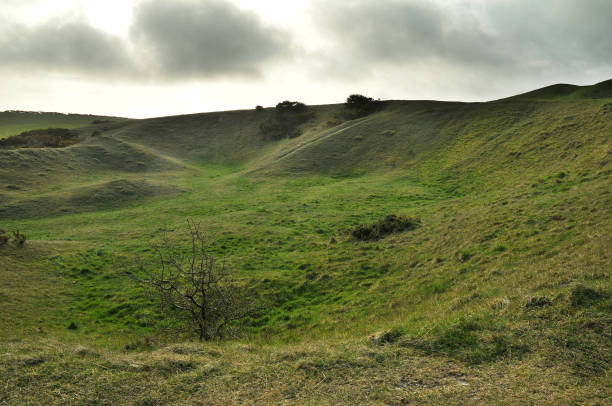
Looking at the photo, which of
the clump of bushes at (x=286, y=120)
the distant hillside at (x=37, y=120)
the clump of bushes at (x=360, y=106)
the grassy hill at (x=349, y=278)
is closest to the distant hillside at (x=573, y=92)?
the grassy hill at (x=349, y=278)

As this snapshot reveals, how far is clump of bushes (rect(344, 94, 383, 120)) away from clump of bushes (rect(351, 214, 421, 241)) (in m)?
51.7

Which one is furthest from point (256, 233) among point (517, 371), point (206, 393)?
point (517, 371)

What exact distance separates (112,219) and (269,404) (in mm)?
30990

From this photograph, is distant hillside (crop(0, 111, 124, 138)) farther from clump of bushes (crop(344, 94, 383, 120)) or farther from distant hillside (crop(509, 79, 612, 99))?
distant hillside (crop(509, 79, 612, 99))

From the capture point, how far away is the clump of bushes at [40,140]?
64.9m

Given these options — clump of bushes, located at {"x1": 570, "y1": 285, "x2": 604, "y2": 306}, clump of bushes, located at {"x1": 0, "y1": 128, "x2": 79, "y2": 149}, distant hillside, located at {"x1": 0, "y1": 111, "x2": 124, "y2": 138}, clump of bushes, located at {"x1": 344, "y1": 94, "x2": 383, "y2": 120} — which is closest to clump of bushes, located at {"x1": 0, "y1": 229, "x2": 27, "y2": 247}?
clump of bushes, located at {"x1": 570, "y1": 285, "x2": 604, "y2": 306}

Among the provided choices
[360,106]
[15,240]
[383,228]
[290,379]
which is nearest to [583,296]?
[290,379]

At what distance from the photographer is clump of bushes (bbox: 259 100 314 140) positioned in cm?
7265

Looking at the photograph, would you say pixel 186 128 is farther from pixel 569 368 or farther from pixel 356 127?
pixel 569 368

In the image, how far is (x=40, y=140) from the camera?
67.8 m

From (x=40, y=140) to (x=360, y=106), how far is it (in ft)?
216

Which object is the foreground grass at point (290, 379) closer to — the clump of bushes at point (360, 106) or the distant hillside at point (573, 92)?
the distant hillside at point (573, 92)

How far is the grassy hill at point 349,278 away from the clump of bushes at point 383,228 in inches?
33.7

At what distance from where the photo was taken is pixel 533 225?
1555 centimetres
